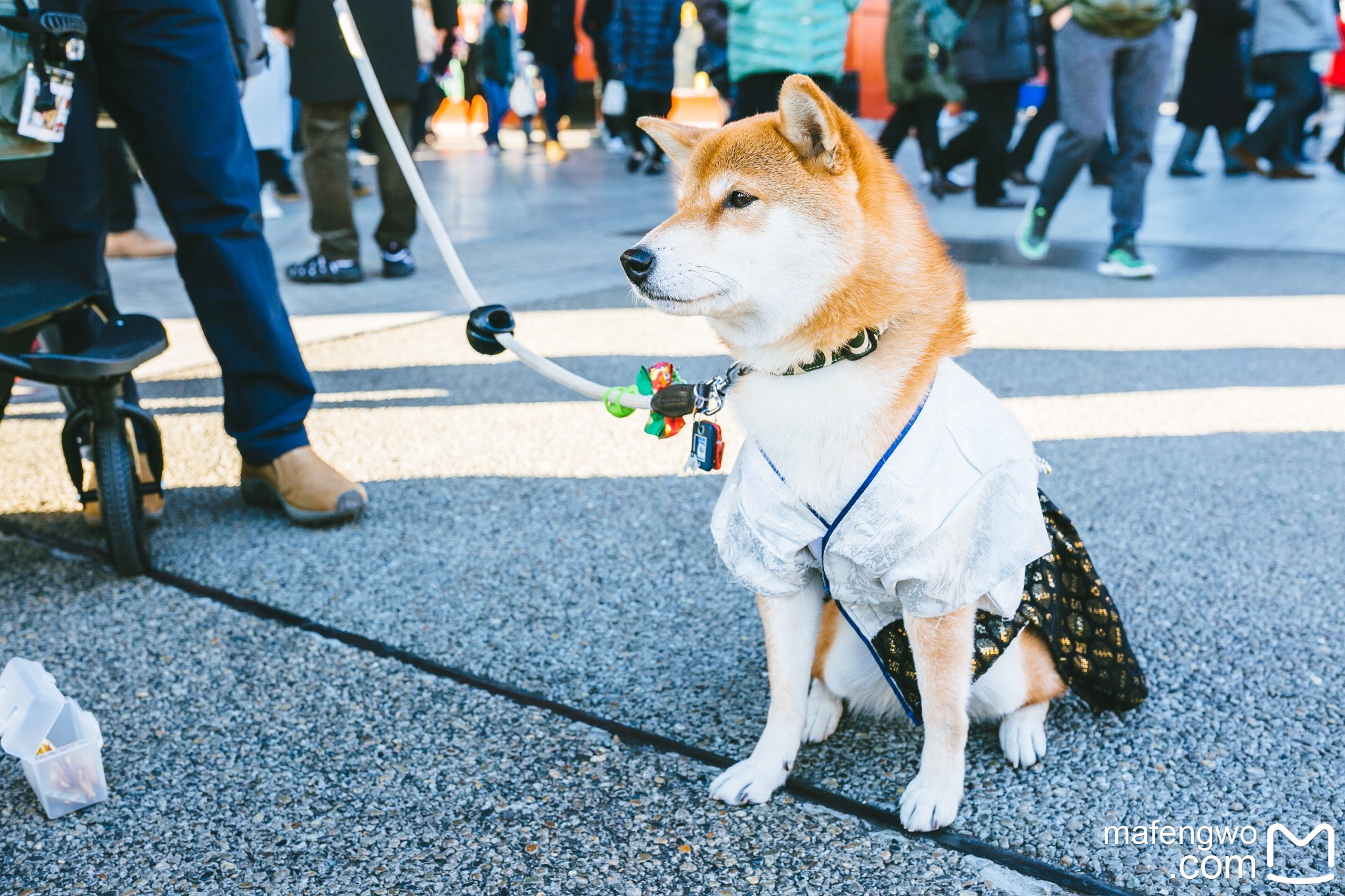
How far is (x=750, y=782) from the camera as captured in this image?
1.87m

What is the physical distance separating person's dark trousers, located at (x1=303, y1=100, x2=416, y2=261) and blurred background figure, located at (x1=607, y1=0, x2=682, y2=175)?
463 cm

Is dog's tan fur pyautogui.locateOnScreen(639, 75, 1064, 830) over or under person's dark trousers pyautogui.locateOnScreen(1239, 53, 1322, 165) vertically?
over

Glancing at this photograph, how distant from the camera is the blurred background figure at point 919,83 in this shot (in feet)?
31.4

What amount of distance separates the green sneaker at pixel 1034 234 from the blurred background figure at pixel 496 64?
9.23 meters

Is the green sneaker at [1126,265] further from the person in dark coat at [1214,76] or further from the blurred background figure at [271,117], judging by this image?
the blurred background figure at [271,117]

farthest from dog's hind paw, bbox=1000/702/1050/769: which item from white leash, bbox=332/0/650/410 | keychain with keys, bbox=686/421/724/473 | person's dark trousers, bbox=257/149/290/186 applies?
person's dark trousers, bbox=257/149/290/186

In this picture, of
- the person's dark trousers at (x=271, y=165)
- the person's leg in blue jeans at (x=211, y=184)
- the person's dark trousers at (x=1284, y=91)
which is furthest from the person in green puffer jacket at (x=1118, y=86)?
the person's dark trousers at (x=271, y=165)

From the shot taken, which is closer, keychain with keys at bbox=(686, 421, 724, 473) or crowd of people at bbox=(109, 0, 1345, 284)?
keychain with keys at bbox=(686, 421, 724, 473)

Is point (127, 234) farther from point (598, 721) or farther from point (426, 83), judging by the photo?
point (598, 721)

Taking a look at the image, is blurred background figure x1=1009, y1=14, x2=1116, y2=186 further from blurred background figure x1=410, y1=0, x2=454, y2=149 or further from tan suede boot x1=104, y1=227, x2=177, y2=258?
tan suede boot x1=104, y1=227, x2=177, y2=258

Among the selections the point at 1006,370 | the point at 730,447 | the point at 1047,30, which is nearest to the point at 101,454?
the point at 730,447

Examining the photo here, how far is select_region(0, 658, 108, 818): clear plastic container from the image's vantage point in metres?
1.80

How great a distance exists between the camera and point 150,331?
2.71m

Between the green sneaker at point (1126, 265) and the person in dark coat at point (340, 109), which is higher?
the person in dark coat at point (340, 109)
